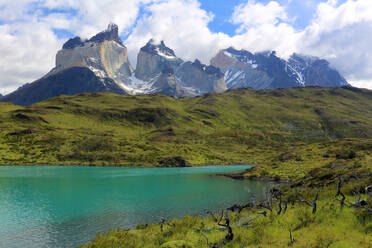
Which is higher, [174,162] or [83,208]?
[174,162]

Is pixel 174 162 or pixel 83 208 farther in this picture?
pixel 174 162

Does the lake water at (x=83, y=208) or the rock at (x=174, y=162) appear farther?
the rock at (x=174, y=162)

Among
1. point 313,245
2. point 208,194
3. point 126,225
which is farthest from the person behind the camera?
point 208,194

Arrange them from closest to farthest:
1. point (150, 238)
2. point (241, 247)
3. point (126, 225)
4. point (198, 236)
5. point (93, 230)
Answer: point (241, 247) → point (198, 236) → point (150, 238) → point (93, 230) → point (126, 225)

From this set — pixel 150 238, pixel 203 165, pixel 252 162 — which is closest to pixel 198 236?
pixel 150 238

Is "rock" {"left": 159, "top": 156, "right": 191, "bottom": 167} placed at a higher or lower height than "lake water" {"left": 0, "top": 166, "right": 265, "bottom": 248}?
higher

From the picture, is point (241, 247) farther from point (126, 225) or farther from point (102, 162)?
point (102, 162)

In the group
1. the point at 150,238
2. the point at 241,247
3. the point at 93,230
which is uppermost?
the point at 241,247

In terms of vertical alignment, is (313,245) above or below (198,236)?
above

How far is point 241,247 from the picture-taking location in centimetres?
1845

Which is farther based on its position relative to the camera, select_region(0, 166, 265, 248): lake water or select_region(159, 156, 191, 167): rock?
select_region(159, 156, 191, 167): rock

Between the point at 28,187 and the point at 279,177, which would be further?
the point at 279,177

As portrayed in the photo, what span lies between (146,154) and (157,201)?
13466 cm

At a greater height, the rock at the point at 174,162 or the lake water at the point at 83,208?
the rock at the point at 174,162
